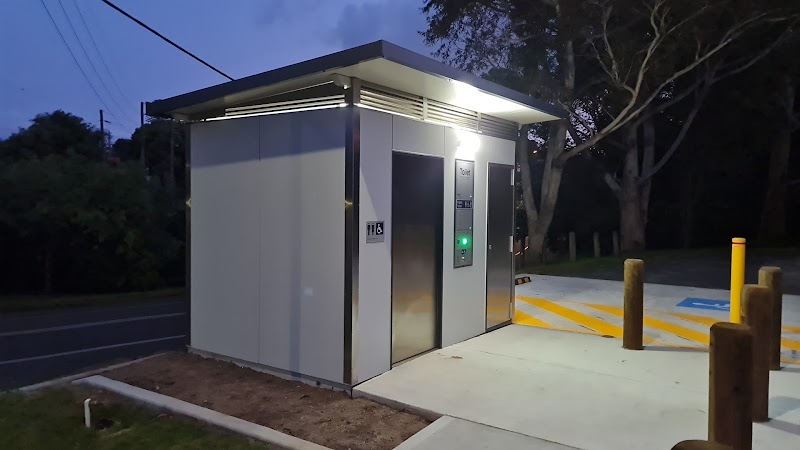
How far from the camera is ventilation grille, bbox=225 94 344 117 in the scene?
579 cm

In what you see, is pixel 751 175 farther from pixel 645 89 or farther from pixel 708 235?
pixel 645 89

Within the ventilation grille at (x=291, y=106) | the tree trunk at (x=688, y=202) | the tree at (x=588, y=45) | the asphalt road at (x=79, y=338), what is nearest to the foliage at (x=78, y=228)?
the asphalt road at (x=79, y=338)

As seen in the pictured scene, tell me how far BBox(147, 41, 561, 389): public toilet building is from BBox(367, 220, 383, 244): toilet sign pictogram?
18 mm

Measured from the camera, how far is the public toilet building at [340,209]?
5.62 m

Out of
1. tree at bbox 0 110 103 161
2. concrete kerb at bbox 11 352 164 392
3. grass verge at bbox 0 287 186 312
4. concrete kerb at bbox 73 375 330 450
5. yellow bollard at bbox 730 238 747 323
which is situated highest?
tree at bbox 0 110 103 161

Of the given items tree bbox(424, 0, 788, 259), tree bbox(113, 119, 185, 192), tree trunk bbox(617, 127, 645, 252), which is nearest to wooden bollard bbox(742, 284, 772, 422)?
tree bbox(424, 0, 788, 259)

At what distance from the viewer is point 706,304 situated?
34.3ft

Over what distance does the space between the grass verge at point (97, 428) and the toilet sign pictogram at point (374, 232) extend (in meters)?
2.09

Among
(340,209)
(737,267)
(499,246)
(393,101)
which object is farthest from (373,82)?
(737,267)

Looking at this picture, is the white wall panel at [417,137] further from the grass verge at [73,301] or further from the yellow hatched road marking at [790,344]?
the grass verge at [73,301]

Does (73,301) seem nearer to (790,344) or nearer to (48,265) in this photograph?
(48,265)

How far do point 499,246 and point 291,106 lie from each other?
3.48 m

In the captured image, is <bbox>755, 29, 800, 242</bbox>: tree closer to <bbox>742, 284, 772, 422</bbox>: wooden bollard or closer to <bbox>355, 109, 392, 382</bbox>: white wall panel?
<bbox>742, 284, 772, 422</bbox>: wooden bollard

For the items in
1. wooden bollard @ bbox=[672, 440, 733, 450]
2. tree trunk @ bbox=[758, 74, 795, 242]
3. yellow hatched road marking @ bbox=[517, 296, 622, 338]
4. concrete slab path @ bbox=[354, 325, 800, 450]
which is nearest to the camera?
wooden bollard @ bbox=[672, 440, 733, 450]
